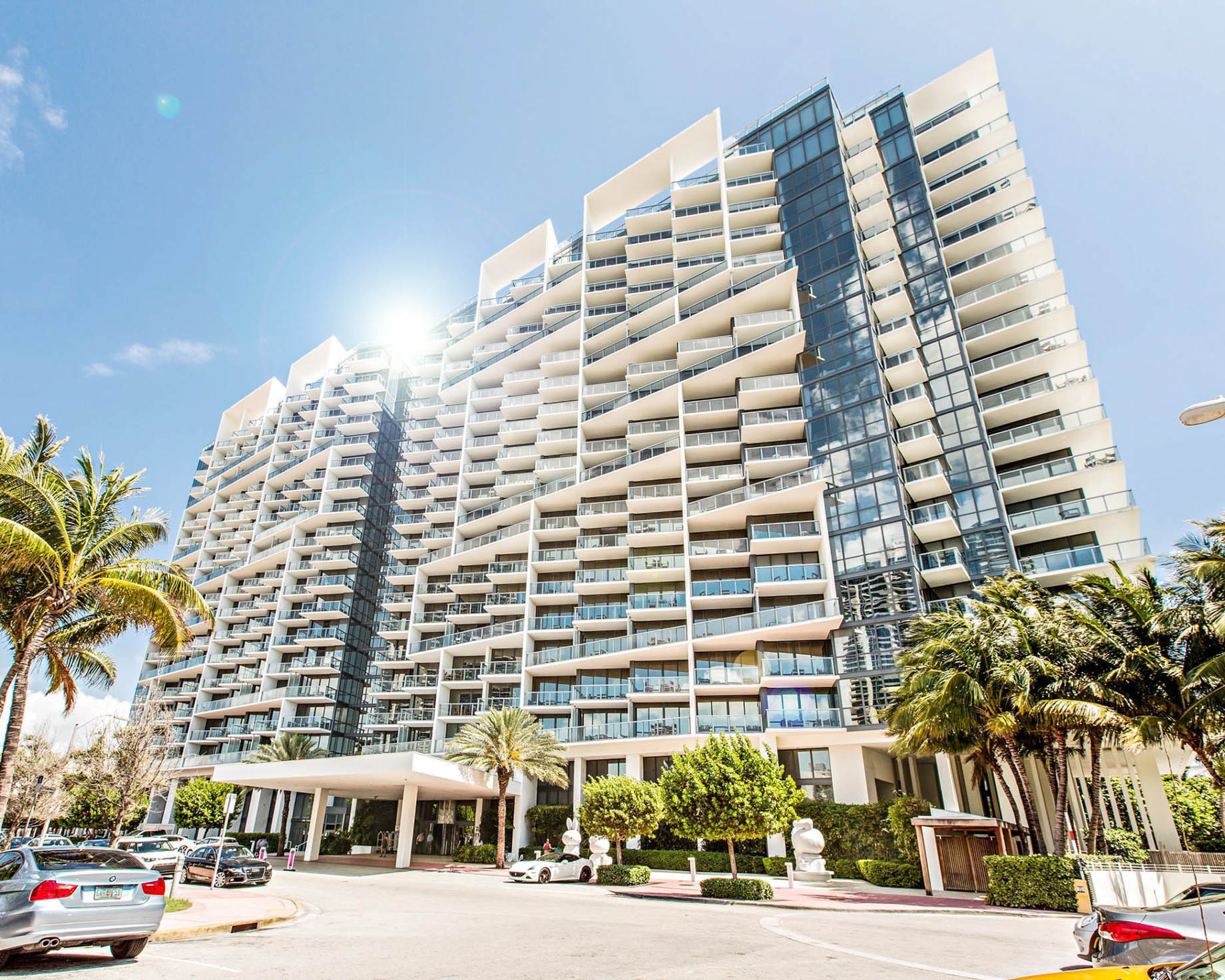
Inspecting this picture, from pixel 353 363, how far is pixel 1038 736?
7196 centimetres

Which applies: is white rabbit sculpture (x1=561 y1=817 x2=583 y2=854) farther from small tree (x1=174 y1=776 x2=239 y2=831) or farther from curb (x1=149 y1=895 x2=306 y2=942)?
small tree (x1=174 y1=776 x2=239 y2=831)

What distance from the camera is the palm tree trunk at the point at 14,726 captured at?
1628 centimetres

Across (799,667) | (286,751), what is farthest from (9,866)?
(286,751)

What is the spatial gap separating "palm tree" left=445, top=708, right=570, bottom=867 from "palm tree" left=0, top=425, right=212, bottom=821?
21.8 metres

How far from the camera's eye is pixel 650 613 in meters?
44.2

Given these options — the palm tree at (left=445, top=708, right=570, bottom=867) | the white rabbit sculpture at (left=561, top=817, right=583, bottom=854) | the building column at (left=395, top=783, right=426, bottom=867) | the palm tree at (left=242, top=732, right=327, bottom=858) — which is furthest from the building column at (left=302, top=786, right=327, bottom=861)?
the white rabbit sculpture at (left=561, top=817, right=583, bottom=854)

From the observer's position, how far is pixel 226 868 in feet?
80.1

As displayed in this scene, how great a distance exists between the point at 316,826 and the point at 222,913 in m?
32.6

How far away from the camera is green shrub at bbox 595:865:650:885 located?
2788cm

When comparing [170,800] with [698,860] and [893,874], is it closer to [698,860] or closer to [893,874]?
[698,860]

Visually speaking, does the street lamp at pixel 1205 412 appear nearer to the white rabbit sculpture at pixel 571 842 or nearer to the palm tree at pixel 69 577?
the palm tree at pixel 69 577

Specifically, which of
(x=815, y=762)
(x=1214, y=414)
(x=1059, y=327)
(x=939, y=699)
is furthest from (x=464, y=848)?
(x=1059, y=327)

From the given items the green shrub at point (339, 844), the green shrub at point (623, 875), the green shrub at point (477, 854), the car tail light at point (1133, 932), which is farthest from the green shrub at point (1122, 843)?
the green shrub at point (339, 844)

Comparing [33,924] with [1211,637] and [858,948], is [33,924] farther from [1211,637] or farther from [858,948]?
[1211,637]
